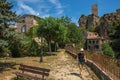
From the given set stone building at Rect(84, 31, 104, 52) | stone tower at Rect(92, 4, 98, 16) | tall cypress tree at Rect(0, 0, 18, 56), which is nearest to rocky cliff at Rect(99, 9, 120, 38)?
stone building at Rect(84, 31, 104, 52)

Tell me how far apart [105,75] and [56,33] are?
76.8 feet

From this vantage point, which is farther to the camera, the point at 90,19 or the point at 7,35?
the point at 90,19

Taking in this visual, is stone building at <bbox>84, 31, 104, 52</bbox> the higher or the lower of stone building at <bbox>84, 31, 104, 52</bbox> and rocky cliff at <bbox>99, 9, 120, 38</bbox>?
the lower

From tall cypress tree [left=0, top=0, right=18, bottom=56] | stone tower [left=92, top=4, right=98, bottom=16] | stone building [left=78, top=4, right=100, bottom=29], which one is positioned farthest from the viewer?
stone tower [left=92, top=4, right=98, bottom=16]

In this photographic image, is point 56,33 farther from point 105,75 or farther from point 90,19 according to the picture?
point 90,19

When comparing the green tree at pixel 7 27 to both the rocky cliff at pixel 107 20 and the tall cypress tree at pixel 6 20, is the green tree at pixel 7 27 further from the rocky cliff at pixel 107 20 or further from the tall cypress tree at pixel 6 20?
the rocky cliff at pixel 107 20

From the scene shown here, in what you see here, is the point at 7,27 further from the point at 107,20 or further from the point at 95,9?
the point at 95,9

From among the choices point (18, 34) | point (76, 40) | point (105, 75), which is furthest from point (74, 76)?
point (76, 40)

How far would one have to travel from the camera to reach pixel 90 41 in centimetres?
9125

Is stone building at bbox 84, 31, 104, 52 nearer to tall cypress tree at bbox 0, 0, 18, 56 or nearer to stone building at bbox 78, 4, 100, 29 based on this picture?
stone building at bbox 78, 4, 100, 29

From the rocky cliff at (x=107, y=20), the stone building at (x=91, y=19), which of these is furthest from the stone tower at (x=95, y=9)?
the rocky cliff at (x=107, y=20)

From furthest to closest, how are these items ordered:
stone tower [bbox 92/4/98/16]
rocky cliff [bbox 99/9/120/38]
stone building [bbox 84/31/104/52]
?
stone tower [bbox 92/4/98/16]
rocky cliff [bbox 99/9/120/38]
stone building [bbox 84/31/104/52]

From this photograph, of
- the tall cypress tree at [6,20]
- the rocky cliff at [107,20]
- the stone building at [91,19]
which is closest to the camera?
the tall cypress tree at [6,20]

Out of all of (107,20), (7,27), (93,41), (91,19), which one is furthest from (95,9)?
(7,27)
